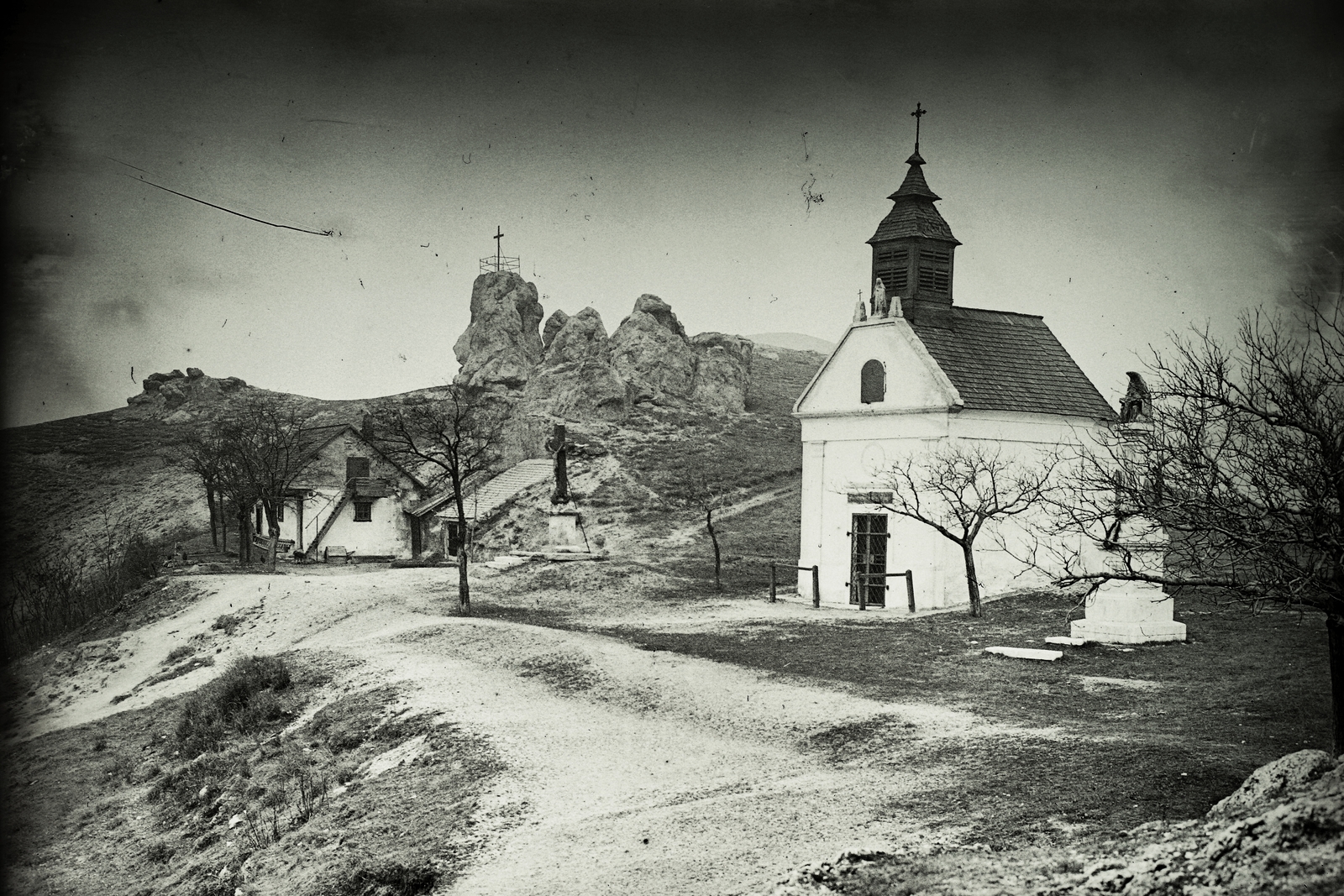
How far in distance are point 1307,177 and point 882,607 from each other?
486 inches

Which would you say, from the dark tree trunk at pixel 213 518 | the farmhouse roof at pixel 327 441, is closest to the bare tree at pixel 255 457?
the farmhouse roof at pixel 327 441

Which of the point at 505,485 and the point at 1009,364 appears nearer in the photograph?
the point at 1009,364

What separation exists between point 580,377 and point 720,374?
883cm

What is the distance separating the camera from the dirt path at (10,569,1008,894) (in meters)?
8.48

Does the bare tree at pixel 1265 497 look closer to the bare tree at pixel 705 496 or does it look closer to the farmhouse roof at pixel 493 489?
the bare tree at pixel 705 496

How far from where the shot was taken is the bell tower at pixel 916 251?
2484 cm

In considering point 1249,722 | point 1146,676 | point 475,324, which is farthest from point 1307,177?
point 475,324

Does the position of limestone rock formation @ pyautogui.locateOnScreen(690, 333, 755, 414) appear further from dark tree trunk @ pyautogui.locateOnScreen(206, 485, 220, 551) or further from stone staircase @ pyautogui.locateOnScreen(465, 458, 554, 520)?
dark tree trunk @ pyautogui.locateOnScreen(206, 485, 220, 551)

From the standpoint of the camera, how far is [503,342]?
213ft

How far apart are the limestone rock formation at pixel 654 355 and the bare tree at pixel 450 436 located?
7.88 meters

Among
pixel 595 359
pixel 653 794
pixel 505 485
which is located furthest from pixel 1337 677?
pixel 595 359

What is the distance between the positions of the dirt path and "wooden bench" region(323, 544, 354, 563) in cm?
1764

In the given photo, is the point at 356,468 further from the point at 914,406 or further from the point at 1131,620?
the point at 1131,620

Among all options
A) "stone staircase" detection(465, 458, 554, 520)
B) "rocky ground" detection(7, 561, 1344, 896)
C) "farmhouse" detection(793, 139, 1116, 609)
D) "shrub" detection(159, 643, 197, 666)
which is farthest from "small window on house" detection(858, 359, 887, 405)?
"stone staircase" detection(465, 458, 554, 520)
